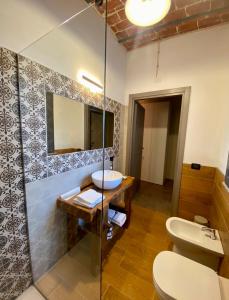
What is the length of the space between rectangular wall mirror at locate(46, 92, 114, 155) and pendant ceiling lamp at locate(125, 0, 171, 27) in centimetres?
91

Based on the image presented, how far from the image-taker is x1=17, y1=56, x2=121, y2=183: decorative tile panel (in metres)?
1.03

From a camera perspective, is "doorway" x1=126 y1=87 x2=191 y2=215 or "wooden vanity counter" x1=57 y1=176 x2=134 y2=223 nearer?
"wooden vanity counter" x1=57 y1=176 x2=134 y2=223

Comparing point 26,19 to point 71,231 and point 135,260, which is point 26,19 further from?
point 135,260

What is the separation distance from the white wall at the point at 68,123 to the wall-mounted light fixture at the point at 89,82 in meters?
0.24

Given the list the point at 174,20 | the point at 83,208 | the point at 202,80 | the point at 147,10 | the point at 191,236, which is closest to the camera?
the point at 147,10

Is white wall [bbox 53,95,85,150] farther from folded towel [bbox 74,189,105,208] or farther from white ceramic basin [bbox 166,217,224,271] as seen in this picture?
white ceramic basin [bbox 166,217,224,271]

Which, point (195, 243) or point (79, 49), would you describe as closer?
point (195, 243)

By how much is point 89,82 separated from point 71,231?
5.53 feet

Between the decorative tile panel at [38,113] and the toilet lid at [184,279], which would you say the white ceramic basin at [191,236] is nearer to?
the toilet lid at [184,279]

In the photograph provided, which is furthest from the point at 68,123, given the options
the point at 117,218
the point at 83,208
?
the point at 117,218

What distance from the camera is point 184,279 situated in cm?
99

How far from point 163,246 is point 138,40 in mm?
2872

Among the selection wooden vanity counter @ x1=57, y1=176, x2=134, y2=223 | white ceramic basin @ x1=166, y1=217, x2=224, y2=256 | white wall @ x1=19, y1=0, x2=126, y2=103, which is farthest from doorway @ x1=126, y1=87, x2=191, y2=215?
wooden vanity counter @ x1=57, y1=176, x2=134, y2=223

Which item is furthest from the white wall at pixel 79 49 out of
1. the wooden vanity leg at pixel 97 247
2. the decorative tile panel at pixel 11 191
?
the wooden vanity leg at pixel 97 247
